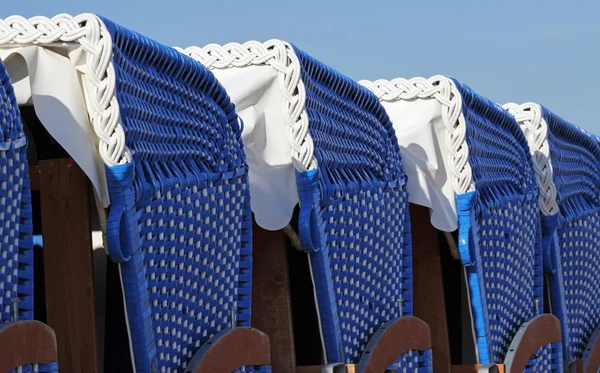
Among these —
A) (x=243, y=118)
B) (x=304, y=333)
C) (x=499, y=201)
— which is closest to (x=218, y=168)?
(x=243, y=118)

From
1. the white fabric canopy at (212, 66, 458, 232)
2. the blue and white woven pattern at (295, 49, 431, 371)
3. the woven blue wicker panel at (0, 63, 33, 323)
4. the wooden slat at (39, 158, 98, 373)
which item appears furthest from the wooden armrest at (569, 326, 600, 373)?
the woven blue wicker panel at (0, 63, 33, 323)

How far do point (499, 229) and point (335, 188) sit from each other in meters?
2.30

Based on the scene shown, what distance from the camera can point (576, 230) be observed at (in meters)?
9.86

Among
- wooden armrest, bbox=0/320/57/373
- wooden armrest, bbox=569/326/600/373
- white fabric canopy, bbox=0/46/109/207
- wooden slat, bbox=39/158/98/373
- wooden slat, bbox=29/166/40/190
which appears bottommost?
wooden armrest, bbox=569/326/600/373

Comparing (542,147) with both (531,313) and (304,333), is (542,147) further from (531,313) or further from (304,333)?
(304,333)

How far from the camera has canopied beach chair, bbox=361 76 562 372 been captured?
7711mm

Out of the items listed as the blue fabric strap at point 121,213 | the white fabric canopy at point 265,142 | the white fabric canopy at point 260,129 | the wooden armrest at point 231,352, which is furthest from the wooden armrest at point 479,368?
the blue fabric strap at point 121,213

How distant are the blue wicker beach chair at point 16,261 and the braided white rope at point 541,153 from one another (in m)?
5.78

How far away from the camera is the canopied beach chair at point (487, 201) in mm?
7711

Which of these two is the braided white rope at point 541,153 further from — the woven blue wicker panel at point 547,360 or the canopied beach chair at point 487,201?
the woven blue wicker panel at point 547,360

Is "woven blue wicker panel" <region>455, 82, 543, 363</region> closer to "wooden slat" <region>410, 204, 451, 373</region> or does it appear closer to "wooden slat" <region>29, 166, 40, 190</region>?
"wooden slat" <region>410, 204, 451, 373</region>

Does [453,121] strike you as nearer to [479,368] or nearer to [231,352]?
[479,368]

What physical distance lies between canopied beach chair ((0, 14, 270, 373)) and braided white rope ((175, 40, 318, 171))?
43cm

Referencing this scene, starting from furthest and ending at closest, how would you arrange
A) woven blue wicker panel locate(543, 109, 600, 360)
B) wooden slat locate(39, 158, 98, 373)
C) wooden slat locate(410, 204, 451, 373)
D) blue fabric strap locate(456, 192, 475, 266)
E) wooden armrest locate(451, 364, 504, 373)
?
1. woven blue wicker panel locate(543, 109, 600, 360)
2. wooden slat locate(410, 204, 451, 373)
3. wooden armrest locate(451, 364, 504, 373)
4. blue fabric strap locate(456, 192, 475, 266)
5. wooden slat locate(39, 158, 98, 373)
